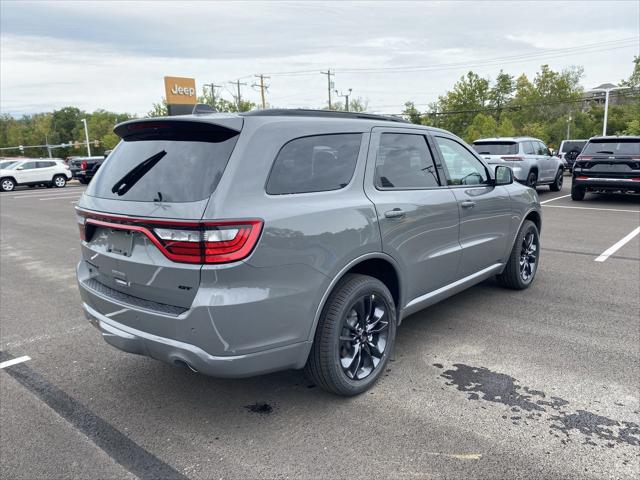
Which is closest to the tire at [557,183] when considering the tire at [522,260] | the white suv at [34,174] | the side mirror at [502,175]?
the tire at [522,260]

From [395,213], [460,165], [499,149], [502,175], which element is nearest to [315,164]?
[395,213]

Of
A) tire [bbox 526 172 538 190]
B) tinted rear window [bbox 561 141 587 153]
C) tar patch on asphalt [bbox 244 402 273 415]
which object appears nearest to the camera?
tar patch on asphalt [bbox 244 402 273 415]

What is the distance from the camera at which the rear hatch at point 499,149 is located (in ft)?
45.1

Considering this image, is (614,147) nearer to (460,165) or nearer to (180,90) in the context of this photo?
(460,165)

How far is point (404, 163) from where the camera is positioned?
373 cm

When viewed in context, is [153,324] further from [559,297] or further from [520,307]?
[559,297]

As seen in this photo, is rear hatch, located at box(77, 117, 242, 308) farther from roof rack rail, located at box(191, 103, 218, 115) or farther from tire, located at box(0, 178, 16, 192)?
tire, located at box(0, 178, 16, 192)

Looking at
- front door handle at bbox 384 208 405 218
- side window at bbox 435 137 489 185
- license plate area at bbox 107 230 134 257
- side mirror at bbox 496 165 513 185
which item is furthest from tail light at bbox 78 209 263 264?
side mirror at bbox 496 165 513 185

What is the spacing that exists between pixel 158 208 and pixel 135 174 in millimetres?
489

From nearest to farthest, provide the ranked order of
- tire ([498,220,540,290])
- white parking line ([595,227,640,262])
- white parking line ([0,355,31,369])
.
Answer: white parking line ([0,355,31,369])
tire ([498,220,540,290])
white parking line ([595,227,640,262])

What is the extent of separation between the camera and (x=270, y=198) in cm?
267

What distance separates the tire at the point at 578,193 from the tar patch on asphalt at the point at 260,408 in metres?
12.6

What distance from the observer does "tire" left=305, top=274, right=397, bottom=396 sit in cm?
299

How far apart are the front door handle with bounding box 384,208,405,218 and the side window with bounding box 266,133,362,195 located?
367mm
